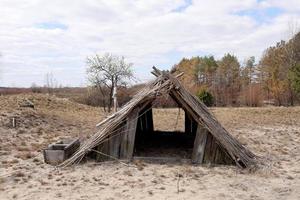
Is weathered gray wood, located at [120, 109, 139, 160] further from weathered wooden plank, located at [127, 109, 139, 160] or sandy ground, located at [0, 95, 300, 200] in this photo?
sandy ground, located at [0, 95, 300, 200]

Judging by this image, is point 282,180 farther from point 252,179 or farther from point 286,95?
point 286,95

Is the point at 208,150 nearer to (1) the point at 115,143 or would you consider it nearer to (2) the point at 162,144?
(1) the point at 115,143

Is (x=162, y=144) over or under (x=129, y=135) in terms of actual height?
under

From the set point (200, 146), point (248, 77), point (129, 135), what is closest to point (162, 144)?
point (129, 135)

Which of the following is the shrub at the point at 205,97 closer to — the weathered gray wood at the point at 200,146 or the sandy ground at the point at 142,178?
the sandy ground at the point at 142,178

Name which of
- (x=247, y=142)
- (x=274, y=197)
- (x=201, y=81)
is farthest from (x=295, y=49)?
(x=274, y=197)

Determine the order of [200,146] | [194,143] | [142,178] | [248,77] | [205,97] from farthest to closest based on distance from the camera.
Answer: [248,77], [205,97], [194,143], [200,146], [142,178]

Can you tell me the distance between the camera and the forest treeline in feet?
114

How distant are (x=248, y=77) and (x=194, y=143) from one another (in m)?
36.5

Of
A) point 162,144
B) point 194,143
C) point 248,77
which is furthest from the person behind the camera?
point 248,77

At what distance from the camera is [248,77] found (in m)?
44.0

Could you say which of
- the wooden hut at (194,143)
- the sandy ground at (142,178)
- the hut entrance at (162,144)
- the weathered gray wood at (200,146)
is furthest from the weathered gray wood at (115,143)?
the weathered gray wood at (200,146)

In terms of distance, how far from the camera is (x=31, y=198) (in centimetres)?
659

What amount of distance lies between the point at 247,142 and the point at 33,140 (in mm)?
6626
